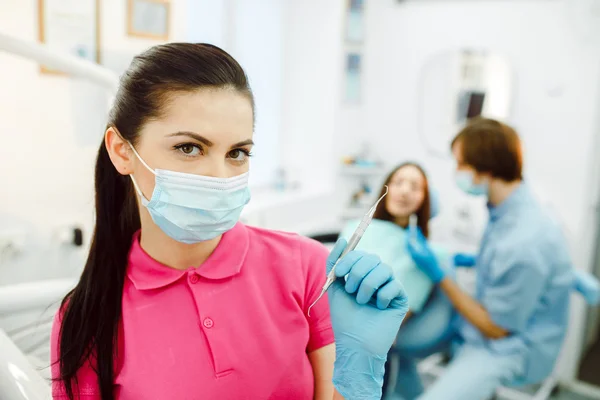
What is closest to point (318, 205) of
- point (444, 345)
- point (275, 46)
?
point (275, 46)

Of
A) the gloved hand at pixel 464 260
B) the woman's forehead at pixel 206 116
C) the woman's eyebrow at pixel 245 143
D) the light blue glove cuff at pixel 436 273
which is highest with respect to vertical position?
the woman's forehead at pixel 206 116

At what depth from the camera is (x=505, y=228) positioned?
1848 millimetres

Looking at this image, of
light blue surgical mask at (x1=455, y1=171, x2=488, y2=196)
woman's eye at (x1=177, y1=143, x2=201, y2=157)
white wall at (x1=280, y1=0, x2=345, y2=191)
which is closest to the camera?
woman's eye at (x1=177, y1=143, x2=201, y2=157)

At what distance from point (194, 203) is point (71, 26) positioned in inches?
54.9

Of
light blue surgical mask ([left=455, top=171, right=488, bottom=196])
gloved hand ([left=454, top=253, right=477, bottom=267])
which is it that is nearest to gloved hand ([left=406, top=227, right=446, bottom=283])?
light blue surgical mask ([left=455, top=171, right=488, bottom=196])

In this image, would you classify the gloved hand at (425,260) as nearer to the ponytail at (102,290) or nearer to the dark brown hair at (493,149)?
the dark brown hair at (493,149)

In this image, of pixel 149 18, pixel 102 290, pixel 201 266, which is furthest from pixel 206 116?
pixel 149 18

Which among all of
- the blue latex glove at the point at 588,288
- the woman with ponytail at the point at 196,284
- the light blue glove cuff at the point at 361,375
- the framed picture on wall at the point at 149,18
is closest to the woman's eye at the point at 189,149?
the woman with ponytail at the point at 196,284

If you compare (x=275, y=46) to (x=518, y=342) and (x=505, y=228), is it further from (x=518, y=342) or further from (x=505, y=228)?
(x=518, y=342)

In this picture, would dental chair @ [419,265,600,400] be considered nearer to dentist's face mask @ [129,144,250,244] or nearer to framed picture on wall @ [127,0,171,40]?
dentist's face mask @ [129,144,250,244]

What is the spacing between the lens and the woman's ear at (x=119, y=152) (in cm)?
87

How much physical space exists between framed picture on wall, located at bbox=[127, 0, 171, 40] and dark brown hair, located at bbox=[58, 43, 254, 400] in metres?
1.30

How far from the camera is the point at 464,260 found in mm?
2188

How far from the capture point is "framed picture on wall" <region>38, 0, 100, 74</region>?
1.77 m
